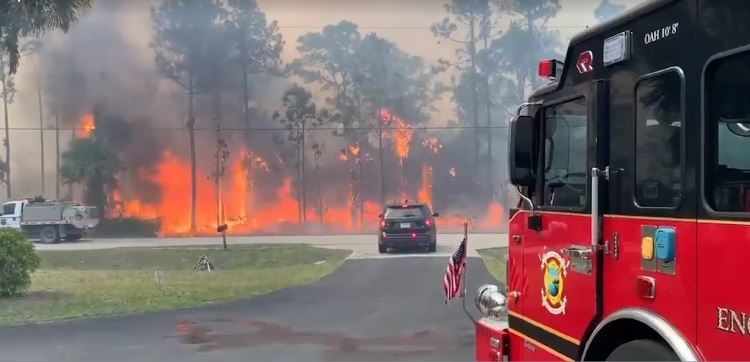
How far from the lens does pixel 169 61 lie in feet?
33.5

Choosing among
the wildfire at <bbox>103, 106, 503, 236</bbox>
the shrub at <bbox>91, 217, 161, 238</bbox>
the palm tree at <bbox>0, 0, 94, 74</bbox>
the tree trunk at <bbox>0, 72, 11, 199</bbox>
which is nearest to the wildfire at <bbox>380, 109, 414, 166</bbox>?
the wildfire at <bbox>103, 106, 503, 236</bbox>

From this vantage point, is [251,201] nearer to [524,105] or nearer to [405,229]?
[405,229]

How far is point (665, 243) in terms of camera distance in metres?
2.41

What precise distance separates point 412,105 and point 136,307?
191 inches

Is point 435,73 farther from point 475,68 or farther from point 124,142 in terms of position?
point 124,142

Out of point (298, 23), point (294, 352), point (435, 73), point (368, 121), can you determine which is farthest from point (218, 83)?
point (294, 352)

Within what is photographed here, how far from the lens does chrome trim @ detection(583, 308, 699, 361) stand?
229 cm

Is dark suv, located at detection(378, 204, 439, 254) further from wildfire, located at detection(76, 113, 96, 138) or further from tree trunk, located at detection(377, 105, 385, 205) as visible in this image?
wildfire, located at detection(76, 113, 96, 138)

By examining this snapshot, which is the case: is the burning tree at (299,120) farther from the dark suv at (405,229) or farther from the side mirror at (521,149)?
the side mirror at (521,149)

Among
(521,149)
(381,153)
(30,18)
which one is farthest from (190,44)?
(521,149)

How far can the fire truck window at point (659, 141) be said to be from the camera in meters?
2.47

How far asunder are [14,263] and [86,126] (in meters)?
2.29

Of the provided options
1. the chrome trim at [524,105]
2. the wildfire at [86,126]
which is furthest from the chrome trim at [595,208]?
the wildfire at [86,126]

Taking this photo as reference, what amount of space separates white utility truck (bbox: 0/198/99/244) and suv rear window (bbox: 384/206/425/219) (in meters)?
4.54
